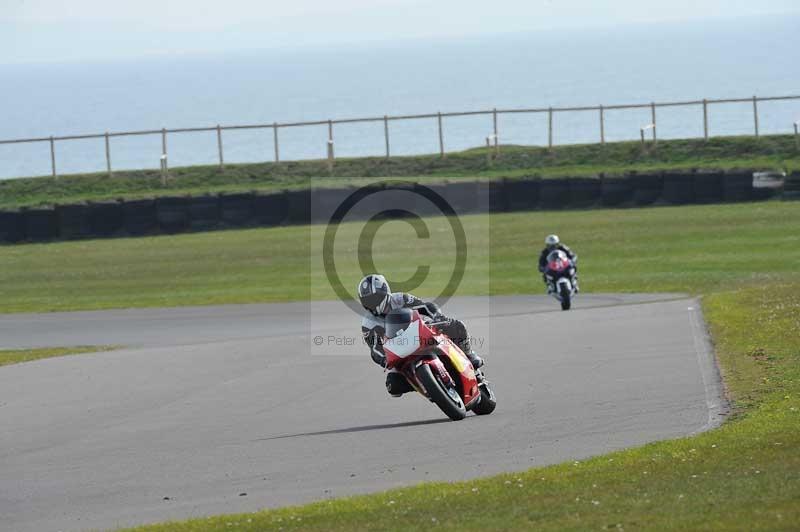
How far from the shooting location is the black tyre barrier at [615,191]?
39000 millimetres

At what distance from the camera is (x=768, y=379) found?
14594 millimetres

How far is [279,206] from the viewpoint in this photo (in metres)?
40.0

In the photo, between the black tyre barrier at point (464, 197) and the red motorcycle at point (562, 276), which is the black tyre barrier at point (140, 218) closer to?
the black tyre barrier at point (464, 197)

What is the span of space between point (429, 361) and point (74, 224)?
2867 cm

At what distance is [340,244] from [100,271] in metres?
6.88

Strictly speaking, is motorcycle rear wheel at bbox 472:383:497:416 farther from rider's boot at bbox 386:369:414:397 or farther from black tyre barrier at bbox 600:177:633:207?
black tyre barrier at bbox 600:177:633:207

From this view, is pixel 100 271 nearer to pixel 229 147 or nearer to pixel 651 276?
pixel 651 276

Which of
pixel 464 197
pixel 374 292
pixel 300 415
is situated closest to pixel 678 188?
pixel 464 197

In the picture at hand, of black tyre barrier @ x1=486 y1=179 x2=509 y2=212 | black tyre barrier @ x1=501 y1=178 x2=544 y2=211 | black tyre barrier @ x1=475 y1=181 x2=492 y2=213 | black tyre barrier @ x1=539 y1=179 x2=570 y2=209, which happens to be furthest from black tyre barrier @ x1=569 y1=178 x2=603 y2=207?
black tyre barrier @ x1=475 y1=181 x2=492 y2=213

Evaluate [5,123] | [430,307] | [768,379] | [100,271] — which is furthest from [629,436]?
[5,123]

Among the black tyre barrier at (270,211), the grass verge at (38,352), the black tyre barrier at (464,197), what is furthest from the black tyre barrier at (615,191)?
the grass verge at (38,352)

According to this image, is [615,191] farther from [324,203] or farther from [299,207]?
[299,207]

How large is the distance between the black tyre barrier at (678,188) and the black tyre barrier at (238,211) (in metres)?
11.7

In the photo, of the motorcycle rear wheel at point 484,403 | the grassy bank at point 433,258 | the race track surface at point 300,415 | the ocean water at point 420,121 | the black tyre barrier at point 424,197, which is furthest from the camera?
the ocean water at point 420,121
